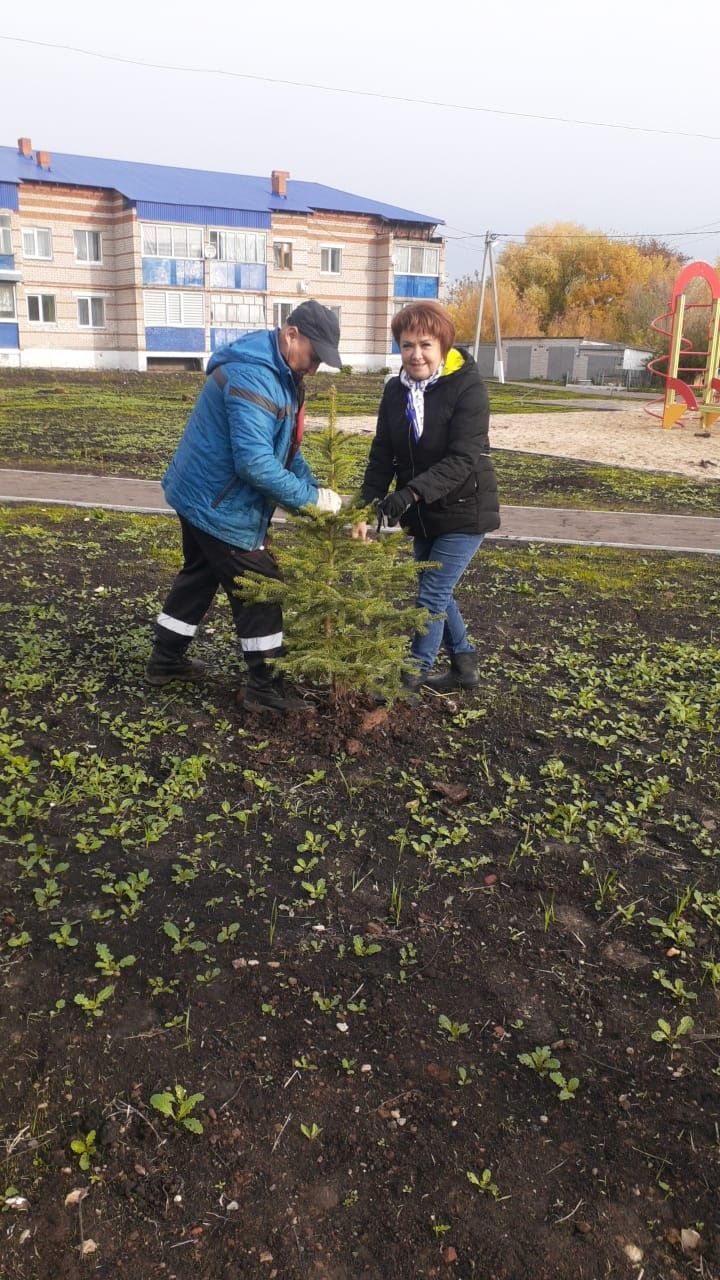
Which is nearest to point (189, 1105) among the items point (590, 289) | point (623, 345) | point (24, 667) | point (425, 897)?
point (425, 897)

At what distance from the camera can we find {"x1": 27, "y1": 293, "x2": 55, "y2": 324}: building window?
45.9 metres

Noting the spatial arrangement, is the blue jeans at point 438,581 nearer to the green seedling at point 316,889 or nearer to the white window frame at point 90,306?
the green seedling at point 316,889

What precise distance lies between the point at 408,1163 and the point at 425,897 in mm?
1027

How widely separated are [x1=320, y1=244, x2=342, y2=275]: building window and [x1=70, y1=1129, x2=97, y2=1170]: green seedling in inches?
2199

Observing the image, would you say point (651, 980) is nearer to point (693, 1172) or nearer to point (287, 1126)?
point (693, 1172)

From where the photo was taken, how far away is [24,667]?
4.70 meters

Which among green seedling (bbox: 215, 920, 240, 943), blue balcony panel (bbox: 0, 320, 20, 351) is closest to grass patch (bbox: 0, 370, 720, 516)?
green seedling (bbox: 215, 920, 240, 943)

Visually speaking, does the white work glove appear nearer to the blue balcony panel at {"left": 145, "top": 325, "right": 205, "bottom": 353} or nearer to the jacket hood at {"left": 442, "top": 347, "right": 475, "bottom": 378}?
the jacket hood at {"left": 442, "top": 347, "right": 475, "bottom": 378}

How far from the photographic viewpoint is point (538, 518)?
10.0 metres

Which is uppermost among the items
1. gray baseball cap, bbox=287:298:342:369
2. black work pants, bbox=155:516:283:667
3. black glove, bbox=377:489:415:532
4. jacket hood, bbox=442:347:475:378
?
gray baseball cap, bbox=287:298:342:369

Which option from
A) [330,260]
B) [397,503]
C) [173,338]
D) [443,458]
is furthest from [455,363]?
[330,260]

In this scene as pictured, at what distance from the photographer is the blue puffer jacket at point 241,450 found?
12.5 ft

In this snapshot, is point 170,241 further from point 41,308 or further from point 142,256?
point 41,308

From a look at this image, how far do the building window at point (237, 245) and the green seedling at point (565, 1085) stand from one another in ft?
167
